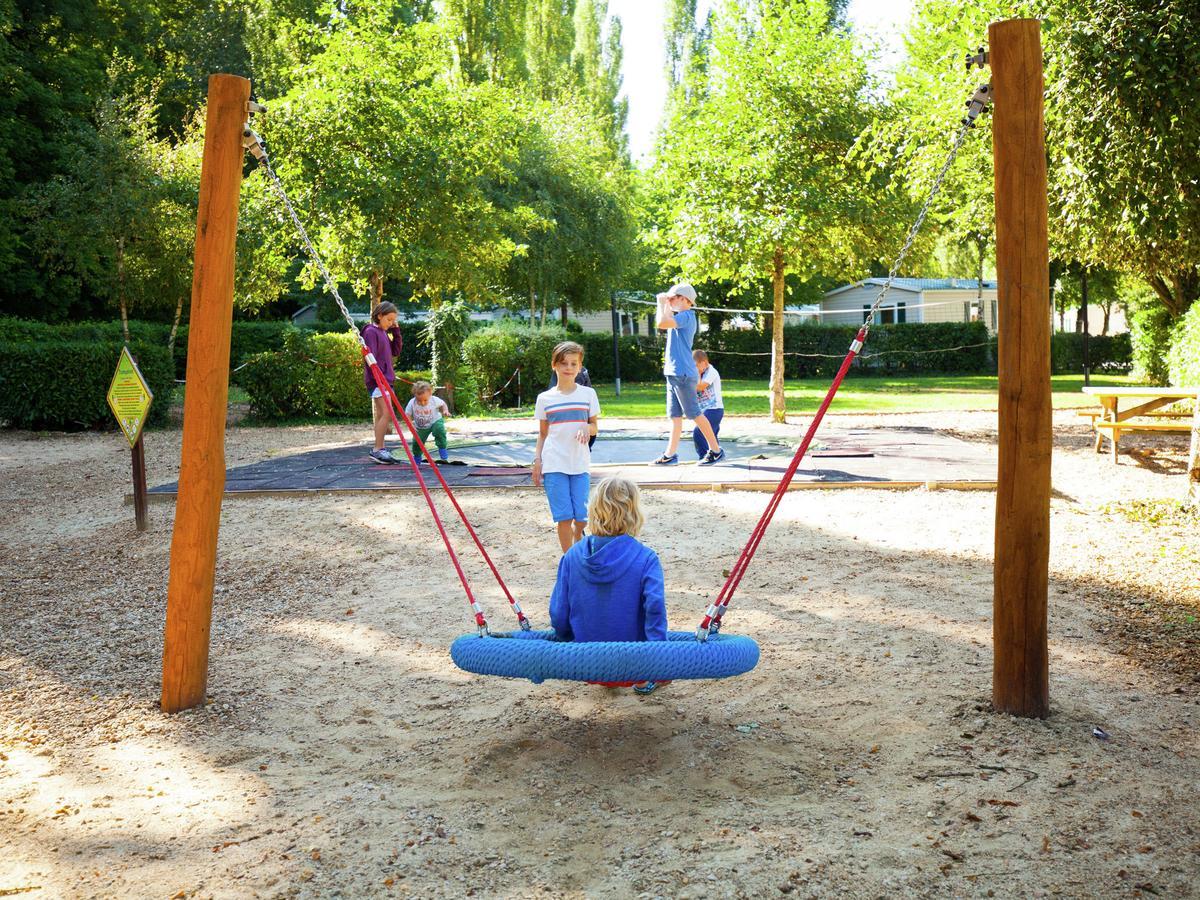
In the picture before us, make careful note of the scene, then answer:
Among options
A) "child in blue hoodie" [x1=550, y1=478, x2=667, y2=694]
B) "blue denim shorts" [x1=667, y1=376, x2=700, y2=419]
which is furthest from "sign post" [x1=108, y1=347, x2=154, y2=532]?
"child in blue hoodie" [x1=550, y1=478, x2=667, y2=694]

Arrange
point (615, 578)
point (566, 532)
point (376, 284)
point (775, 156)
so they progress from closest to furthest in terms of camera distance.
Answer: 1. point (615, 578)
2. point (566, 532)
3. point (775, 156)
4. point (376, 284)

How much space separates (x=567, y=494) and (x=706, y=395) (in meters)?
4.98

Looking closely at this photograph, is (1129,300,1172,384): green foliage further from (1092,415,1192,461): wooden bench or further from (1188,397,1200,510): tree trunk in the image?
(1188,397,1200,510): tree trunk

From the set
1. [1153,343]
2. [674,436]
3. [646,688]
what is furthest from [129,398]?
[1153,343]

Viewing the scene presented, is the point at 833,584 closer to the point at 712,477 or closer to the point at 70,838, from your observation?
the point at 712,477

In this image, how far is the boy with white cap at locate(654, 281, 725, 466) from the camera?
387 inches

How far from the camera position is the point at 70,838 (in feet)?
10.8

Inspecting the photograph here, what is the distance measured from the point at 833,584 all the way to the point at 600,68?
43484 millimetres

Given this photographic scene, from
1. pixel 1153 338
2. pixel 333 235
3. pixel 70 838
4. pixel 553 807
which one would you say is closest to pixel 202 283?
Result: pixel 70 838

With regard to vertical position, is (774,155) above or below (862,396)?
above

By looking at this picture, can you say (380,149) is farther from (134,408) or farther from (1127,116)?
(1127,116)

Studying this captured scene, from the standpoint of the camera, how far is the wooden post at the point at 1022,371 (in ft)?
13.3

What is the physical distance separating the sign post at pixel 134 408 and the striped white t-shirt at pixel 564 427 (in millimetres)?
4133

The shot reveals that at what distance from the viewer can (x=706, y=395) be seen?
10.8 meters
